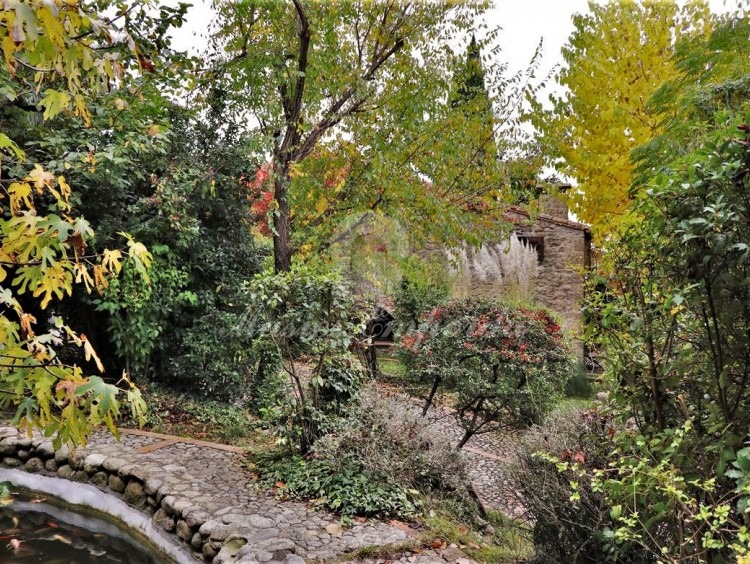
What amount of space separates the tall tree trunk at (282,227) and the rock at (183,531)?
11.5 feet

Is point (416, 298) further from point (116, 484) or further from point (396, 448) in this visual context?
point (116, 484)

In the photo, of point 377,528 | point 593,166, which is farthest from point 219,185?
point 593,166

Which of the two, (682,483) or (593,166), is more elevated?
(593,166)

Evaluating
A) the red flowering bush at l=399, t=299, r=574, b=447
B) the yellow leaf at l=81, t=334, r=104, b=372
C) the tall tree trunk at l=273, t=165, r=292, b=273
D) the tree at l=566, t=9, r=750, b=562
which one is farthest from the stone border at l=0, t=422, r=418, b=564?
the tall tree trunk at l=273, t=165, r=292, b=273

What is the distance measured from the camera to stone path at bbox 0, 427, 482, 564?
10.3 ft

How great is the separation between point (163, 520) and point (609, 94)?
302 inches

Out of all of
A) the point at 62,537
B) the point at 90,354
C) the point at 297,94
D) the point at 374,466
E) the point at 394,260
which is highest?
the point at 297,94

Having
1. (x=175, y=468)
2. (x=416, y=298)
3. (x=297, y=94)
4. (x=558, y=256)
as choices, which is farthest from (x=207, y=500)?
(x=558, y=256)

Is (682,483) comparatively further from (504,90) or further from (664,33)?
(664,33)

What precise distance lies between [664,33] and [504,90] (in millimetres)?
2411

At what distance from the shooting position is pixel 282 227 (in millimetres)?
6777

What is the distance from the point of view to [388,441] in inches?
168

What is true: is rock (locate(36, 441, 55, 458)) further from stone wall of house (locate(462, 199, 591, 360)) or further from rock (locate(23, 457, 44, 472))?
stone wall of house (locate(462, 199, 591, 360))

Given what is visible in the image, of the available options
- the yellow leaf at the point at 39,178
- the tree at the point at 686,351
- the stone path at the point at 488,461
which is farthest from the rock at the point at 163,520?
the tree at the point at 686,351
